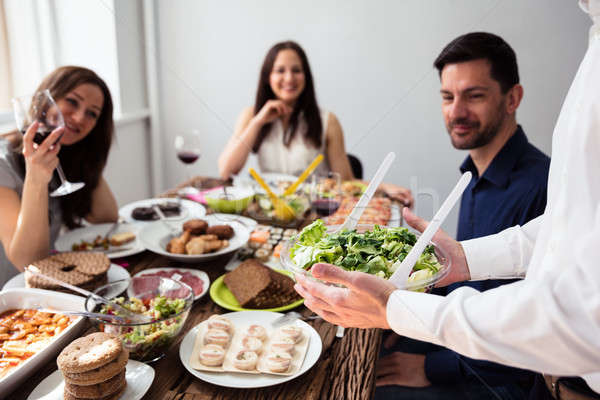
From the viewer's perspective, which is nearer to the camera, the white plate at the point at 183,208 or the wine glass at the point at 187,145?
the white plate at the point at 183,208

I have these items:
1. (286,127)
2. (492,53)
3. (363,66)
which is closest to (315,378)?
(492,53)

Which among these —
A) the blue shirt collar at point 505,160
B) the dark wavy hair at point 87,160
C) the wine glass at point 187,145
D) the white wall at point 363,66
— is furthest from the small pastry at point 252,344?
the white wall at point 363,66

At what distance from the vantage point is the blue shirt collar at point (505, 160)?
1396mm

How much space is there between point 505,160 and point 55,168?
1.45 metres

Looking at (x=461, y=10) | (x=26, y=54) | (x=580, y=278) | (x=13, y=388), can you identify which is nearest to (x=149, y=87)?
(x=26, y=54)

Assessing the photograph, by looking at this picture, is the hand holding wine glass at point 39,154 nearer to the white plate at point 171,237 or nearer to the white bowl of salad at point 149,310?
the white plate at point 171,237

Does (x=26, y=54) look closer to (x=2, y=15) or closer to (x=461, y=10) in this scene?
(x=2, y=15)

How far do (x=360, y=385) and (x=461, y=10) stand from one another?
6.12 feet

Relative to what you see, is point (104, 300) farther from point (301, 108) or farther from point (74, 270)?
point (301, 108)

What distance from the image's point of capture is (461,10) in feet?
6.74

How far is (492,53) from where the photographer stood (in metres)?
1.39

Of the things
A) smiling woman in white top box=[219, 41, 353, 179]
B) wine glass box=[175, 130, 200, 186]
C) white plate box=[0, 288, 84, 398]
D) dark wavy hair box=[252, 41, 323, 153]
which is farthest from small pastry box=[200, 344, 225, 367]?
dark wavy hair box=[252, 41, 323, 153]

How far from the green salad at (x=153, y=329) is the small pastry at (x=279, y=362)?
19 cm

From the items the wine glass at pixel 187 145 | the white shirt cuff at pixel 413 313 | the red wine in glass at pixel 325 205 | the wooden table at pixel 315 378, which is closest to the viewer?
the white shirt cuff at pixel 413 313
